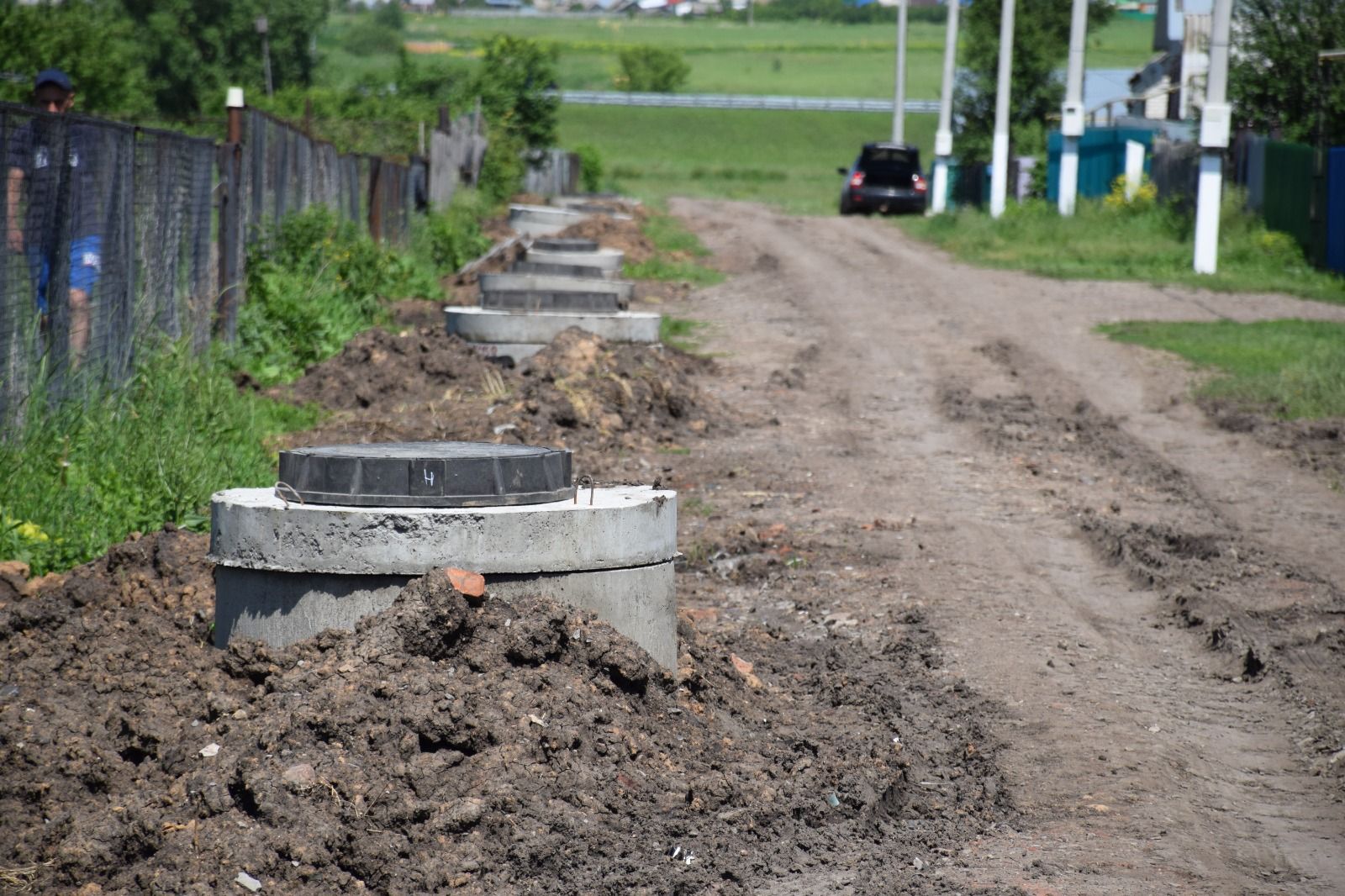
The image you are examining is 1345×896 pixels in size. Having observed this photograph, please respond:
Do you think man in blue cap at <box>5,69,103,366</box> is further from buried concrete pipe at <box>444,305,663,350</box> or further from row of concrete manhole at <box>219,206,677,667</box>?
buried concrete pipe at <box>444,305,663,350</box>

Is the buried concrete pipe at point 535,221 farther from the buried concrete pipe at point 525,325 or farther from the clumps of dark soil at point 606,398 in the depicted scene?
the clumps of dark soil at point 606,398

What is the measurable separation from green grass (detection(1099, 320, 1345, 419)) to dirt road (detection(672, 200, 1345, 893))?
0.45 metres

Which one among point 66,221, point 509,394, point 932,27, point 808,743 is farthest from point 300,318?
point 932,27

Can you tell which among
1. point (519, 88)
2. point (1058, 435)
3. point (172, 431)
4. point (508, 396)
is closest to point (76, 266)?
point (172, 431)

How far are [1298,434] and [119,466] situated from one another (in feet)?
24.7

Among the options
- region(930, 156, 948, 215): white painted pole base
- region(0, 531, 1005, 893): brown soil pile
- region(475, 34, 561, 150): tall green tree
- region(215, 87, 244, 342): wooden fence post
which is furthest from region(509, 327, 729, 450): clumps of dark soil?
region(930, 156, 948, 215): white painted pole base

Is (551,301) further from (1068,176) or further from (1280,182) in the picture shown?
(1068,176)

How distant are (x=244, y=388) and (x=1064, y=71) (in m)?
44.1

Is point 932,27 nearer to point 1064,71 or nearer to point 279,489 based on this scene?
point 1064,71

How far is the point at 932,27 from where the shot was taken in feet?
490

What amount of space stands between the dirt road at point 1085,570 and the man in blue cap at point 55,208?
3.39 m

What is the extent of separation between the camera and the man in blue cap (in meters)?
7.05

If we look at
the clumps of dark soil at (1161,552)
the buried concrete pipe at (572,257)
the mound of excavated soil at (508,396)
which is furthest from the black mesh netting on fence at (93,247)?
the buried concrete pipe at (572,257)

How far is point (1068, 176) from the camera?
28984 mm
